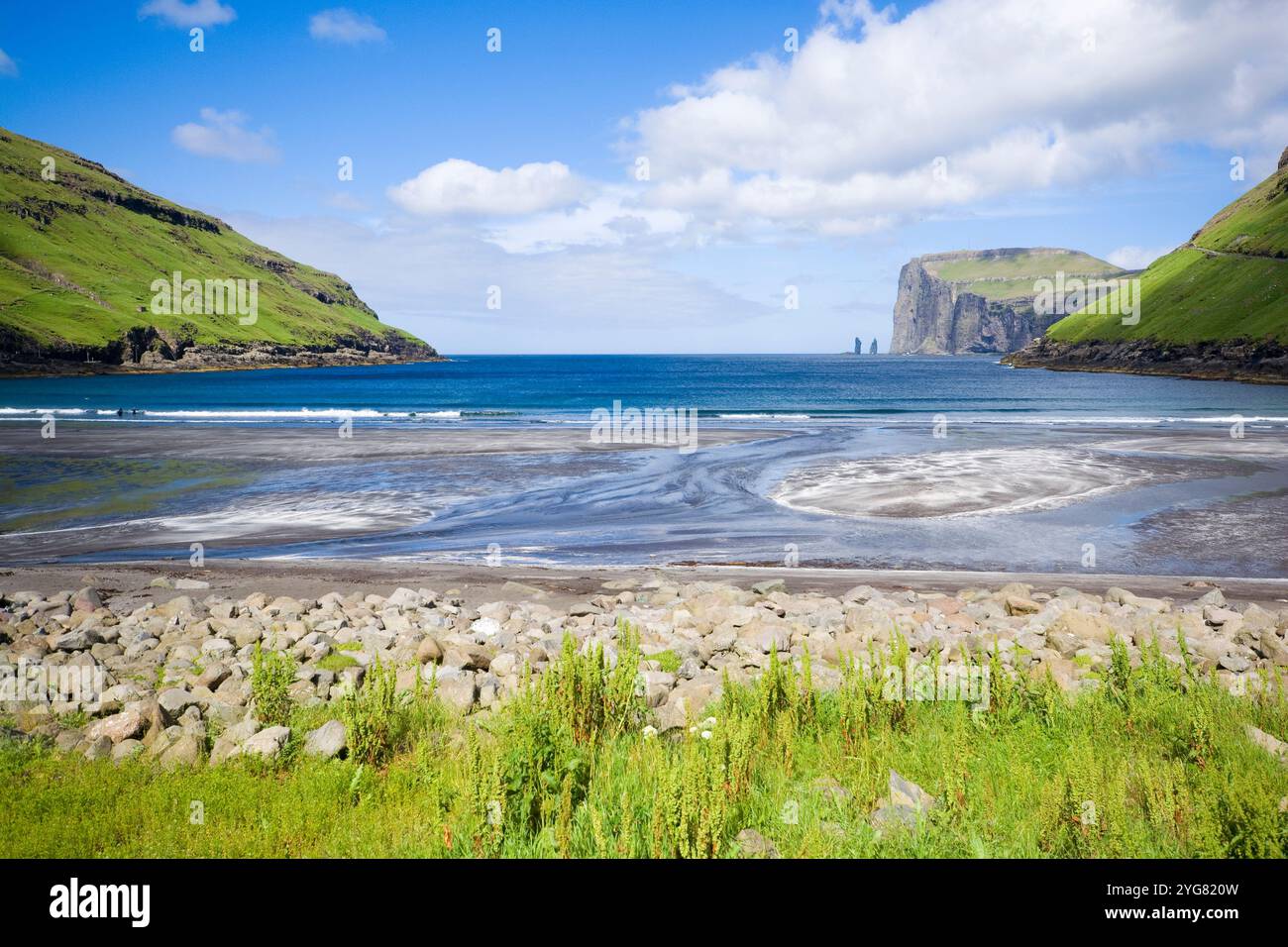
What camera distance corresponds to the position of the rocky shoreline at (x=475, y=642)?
23.6 feet

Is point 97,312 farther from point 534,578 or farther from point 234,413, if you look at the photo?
point 534,578

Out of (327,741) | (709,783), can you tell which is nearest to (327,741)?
(327,741)

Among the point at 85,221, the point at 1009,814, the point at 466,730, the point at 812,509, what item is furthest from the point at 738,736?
the point at 85,221

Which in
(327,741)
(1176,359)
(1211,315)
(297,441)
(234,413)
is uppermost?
(1211,315)

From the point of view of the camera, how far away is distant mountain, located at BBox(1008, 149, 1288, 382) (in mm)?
111250

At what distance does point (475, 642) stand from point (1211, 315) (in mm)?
156820

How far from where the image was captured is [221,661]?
8.82 metres

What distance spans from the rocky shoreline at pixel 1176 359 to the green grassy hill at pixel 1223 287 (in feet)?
5.66

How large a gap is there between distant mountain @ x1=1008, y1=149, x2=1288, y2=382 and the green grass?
402ft

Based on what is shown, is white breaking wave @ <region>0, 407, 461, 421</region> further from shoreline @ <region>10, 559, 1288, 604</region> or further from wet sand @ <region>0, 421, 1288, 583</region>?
shoreline @ <region>10, 559, 1288, 604</region>

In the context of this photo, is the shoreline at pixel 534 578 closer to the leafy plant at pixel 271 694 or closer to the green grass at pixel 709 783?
the leafy plant at pixel 271 694

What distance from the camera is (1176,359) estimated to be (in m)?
122
